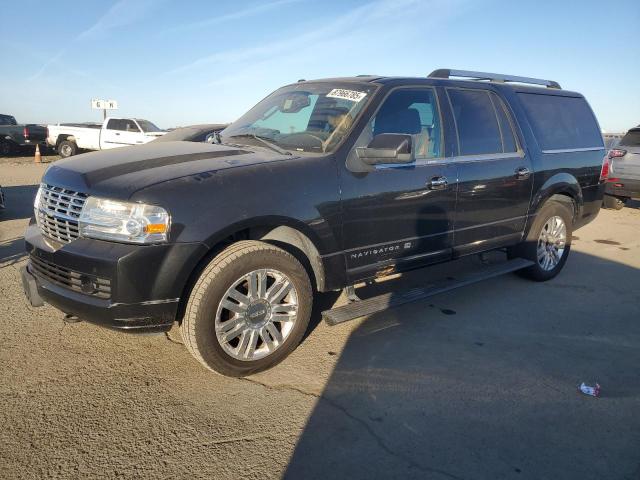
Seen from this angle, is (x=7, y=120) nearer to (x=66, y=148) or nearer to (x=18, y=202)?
→ (x=66, y=148)

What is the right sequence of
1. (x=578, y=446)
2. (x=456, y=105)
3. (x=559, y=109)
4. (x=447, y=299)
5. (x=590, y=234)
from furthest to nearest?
(x=590, y=234), (x=559, y=109), (x=447, y=299), (x=456, y=105), (x=578, y=446)

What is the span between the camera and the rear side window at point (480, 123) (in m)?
4.08

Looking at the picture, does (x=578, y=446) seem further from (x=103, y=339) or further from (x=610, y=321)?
(x=103, y=339)

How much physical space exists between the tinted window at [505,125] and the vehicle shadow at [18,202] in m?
7.11

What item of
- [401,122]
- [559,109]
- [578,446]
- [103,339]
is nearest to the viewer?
[578,446]

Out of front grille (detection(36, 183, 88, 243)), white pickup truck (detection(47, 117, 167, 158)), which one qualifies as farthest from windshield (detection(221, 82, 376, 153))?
white pickup truck (detection(47, 117, 167, 158))

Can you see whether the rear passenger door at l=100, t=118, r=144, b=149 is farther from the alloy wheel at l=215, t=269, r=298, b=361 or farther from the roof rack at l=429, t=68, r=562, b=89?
the alloy wheel at l=215, t=269, r=298, b=361

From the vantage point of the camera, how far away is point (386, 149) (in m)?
3.17

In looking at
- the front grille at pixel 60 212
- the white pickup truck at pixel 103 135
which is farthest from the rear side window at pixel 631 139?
the white pickup truck at pixel 103 135

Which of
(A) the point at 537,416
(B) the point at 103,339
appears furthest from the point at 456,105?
(B) the point at 103,339

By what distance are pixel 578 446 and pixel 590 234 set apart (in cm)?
634

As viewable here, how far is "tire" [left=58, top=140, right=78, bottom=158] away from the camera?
→ 1978cm

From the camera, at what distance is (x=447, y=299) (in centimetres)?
456

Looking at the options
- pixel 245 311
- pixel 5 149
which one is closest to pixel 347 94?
pixel 245 311
